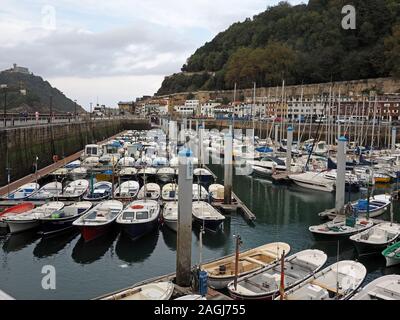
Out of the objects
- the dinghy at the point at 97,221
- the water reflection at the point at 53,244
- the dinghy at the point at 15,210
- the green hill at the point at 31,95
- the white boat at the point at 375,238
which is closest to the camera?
the white boat at the point at 375,238

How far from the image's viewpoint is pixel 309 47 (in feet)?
368

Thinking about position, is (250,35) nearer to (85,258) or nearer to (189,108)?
(189,108)

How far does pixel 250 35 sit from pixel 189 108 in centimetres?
3912

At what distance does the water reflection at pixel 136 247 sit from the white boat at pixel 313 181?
53.5 ft

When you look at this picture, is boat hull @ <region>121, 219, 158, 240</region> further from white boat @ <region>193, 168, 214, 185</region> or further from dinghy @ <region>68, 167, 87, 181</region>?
dinghy @ <region>68, 167, 87, 181</region>

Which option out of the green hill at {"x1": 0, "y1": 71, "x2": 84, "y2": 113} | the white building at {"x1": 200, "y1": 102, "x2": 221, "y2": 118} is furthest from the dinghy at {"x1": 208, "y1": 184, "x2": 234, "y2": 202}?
the white building at {"x1": 200, "y1": 102, "x2": 221, "y2": 118}

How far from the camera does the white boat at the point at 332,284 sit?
11828mm

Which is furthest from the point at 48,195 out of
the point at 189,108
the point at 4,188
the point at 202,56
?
the point at 202,56

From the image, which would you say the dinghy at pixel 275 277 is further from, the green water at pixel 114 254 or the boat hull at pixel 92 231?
the boat hull at pixel 92 231

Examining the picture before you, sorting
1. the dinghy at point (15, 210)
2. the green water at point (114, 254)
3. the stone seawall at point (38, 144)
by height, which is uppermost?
the stone seawall at point (38, 144)

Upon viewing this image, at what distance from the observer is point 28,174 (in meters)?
32.2

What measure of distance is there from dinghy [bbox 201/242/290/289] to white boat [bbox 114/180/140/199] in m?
10.6

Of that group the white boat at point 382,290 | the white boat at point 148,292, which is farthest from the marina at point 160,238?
the white boat at point 382,290

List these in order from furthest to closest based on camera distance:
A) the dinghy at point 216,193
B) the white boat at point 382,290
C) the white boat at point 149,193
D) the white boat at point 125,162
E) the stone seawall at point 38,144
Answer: the white boat at point 125,162
the stone seawall at point 38,144
the dinghy at point 216,193
the white boat at point 149,193
the white boat at point 382,290
